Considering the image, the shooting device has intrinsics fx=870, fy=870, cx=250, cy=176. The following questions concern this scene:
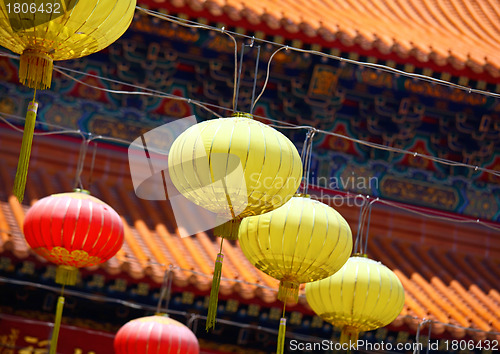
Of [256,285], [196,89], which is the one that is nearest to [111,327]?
Result: [256,285]

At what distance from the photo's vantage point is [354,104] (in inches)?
309

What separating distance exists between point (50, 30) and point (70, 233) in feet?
6.18

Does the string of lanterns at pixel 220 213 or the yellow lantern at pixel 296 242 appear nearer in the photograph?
the string of lanterns at pixel 220 213

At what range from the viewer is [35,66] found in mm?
3791

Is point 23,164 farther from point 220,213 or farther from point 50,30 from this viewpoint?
point 220,213

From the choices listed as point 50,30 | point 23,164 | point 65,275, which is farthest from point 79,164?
point 50,30

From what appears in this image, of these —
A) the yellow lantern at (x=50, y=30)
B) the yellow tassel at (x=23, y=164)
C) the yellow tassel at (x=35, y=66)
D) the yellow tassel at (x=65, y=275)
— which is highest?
the yellow lantern at (x=50, y=30)

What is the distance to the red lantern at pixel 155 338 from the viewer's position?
5516mm

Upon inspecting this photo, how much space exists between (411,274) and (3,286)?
330 cm

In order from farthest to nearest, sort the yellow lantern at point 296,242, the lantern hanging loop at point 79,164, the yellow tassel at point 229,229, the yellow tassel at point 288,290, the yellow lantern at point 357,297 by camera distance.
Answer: the lantern hanging loop at point 79,164 < the yellow lantern at point 357,297 < the yellow tassel at point 288,290 < the yellow lantern at point 296,242 < the yellow tassel at point 229,229

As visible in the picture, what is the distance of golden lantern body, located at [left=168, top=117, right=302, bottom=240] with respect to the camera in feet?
13.4

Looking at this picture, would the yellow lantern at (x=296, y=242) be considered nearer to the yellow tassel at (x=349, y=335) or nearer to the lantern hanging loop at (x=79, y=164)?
the yellow tassel at (x=349, y=335)

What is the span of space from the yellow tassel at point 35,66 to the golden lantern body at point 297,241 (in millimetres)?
1515

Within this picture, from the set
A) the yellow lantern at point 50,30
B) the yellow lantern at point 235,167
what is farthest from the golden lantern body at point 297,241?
the yellow lantern at point 50,30
